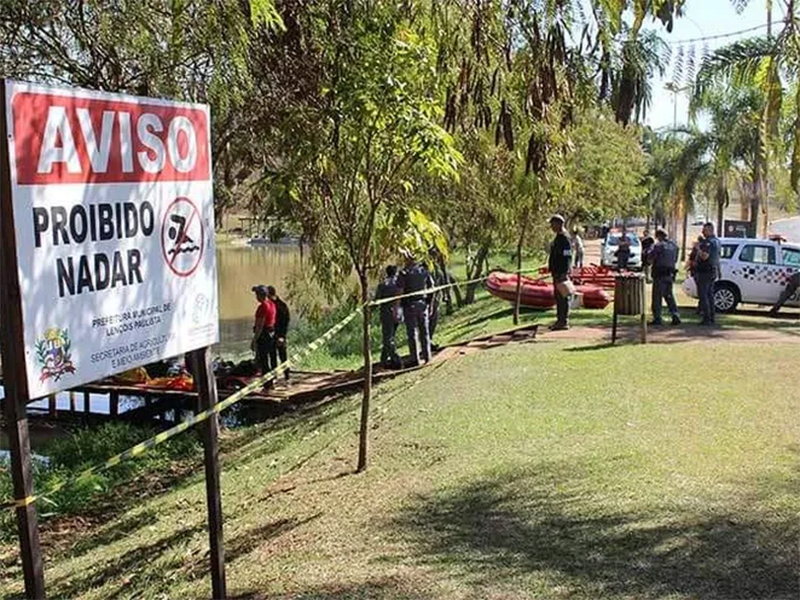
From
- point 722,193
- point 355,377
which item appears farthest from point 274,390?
point 722,193

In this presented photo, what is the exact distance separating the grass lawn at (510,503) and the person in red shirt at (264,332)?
4302mm

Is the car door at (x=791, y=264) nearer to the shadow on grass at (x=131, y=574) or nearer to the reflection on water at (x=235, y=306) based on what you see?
the reflection on water at (x=235, y=306)

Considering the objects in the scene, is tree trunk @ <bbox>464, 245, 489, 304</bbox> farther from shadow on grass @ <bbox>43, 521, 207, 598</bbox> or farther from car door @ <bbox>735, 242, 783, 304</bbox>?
shadow on grass @ <bbox>43, 521, 207, 598</bbox>

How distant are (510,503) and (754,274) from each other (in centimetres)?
1482

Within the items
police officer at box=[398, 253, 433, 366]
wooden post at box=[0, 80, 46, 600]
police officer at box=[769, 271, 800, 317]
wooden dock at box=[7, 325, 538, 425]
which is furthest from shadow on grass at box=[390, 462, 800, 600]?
police officer at box=[769, 271, 800, 317]

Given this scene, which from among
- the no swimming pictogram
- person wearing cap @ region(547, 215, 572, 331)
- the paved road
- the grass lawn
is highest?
the no swimming pictogram

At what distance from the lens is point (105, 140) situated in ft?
12.8

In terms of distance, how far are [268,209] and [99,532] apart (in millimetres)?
3932

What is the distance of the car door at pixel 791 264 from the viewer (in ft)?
64.3

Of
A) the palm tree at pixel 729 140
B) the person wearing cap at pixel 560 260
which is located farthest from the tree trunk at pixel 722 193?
the person wearing cap at pixel 560 260

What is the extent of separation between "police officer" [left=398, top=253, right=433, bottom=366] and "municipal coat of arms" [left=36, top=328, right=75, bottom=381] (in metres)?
9.97

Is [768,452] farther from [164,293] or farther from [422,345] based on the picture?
[422,345]

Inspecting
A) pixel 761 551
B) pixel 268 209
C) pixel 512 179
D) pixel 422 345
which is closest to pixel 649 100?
pixel 761 551

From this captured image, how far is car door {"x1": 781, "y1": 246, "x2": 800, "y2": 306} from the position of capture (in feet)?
64.3
